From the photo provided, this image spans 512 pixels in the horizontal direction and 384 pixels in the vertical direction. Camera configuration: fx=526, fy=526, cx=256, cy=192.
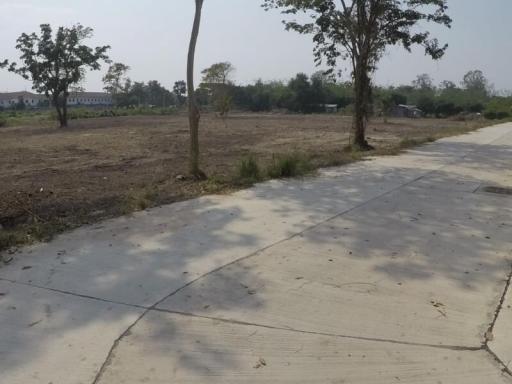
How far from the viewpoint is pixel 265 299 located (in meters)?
3.95

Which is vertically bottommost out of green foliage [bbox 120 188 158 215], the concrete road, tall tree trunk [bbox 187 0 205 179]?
the concrete road

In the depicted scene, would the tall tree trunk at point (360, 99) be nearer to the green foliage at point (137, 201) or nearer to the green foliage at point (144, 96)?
the green foliage at point (137, 201)

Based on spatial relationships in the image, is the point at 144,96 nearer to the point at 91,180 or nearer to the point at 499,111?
the point at 499,111

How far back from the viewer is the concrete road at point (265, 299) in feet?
10.00

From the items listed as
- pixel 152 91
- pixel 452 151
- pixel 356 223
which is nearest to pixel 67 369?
pixel 356 223

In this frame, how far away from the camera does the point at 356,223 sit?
618cm

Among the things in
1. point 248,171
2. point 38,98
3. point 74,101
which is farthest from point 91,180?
point 38,98

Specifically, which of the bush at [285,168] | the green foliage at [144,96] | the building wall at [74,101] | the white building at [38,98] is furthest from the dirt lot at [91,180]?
the building wall at [74,101]

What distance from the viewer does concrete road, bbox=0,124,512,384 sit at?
305cm

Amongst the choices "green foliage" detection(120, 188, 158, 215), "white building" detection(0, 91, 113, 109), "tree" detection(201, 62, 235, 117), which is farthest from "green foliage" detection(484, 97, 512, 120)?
"white building" detection(0, 91, 113, 109)

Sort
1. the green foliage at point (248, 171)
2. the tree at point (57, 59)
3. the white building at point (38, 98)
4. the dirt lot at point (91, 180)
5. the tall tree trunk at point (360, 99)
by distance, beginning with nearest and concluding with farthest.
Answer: the dirt lot at point (91, 180), the green foliage at point (248, 171), the tall tree trunk at point (360, 99), the tree at point (57, 59), the white building at point (38, 98)

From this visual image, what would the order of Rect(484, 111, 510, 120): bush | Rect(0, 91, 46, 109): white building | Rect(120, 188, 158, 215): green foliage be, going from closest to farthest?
Rect(120, 188, 158, 215): green foliage < Rect(484, 111, 510, 120): bush < Rect(0, 91, 46, 109): white building

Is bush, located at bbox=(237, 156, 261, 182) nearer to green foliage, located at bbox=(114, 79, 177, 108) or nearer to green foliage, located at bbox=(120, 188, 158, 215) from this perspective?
green foliage, located at bbox=(120, 188, 158, 215)

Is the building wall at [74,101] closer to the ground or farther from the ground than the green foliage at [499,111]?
farther from the ground
